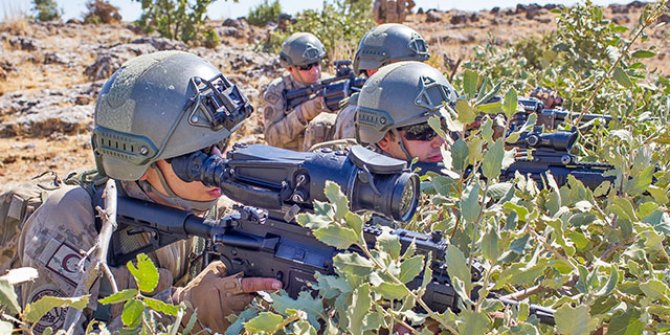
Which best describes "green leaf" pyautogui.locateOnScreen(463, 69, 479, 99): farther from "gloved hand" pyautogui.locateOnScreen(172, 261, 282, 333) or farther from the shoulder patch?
the shoulder patch

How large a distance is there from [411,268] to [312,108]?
5320mm

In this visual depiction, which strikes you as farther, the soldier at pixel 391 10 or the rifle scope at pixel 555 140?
the soldier at pixel 391 10

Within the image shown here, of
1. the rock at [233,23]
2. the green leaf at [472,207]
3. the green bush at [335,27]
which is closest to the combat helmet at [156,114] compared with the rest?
the green leaf at [472,207]

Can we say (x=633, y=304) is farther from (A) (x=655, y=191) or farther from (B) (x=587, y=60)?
(B) (x=587, y=60)

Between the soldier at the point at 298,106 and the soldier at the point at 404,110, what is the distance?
119 inches

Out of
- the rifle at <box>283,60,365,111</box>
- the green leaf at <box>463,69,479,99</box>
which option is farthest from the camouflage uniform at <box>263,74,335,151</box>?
the green leaf at <box>463,69,479,99</box>

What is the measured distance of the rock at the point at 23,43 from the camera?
17.2 meters

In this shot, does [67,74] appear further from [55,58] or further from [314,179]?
[314,179]

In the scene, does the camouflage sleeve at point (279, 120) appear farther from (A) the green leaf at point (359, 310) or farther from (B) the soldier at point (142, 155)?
(A) the green leaf at point (359, 310)

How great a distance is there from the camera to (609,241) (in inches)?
57.0

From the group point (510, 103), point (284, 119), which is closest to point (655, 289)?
point (510, 103)

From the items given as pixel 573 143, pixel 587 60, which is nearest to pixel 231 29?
pixel 587 60

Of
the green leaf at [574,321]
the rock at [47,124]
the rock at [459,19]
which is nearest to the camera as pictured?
the green leaf at [574,321]

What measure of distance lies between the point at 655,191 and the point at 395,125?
1.58 meters
